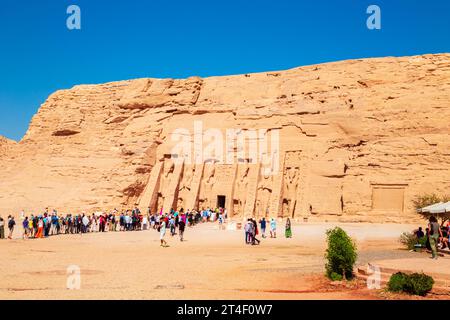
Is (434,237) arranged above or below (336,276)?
above

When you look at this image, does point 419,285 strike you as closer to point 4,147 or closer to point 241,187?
point 241,187

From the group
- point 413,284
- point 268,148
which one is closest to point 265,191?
point 268,148

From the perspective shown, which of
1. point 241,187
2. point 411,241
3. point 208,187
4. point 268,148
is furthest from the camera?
point 208,187

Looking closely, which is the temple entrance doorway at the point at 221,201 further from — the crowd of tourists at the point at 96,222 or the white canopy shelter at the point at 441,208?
the white canopy shelter at the point at 441,208

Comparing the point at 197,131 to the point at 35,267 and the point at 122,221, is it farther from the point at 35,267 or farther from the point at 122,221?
the point at 35,267

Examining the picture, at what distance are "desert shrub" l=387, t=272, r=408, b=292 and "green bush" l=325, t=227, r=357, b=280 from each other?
1365mm

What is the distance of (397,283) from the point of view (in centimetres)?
912

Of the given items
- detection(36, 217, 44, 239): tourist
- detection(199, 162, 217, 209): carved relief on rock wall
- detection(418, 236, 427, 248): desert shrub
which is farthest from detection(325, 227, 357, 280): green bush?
detection(199, 162, 217, 209): carved relief on rock wall

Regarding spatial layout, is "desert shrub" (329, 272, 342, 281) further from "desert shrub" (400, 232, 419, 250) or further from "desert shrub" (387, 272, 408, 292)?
"desert shrub" (400, 232, 419, 250)

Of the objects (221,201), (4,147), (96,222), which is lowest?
(96,222)

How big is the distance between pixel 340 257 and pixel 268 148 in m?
22.5

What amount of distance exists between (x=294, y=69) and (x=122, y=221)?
1745 centimetres

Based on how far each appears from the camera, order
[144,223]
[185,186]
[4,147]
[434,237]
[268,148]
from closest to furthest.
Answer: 1. [434,237]
2. [144,223]
3. [268,148]
4. [185,186]
5. [4,147]

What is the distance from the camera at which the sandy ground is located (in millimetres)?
9242
